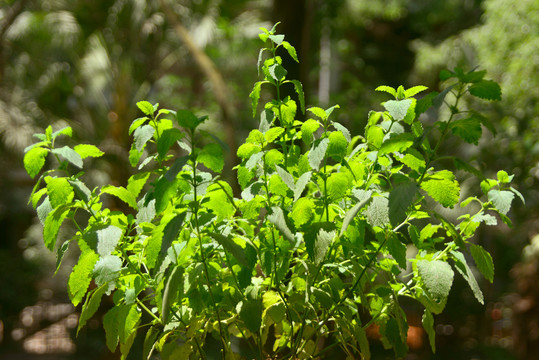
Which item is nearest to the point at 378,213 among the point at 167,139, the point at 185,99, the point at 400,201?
the point at 400,201

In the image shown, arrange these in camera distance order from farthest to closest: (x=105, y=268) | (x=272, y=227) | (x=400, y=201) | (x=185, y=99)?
(x=185, y=99) < (x=272, y=227) < (x=105, y=268) < (x=400, y=201)

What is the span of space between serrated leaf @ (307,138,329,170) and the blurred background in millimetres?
4326

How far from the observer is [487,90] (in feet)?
3.30

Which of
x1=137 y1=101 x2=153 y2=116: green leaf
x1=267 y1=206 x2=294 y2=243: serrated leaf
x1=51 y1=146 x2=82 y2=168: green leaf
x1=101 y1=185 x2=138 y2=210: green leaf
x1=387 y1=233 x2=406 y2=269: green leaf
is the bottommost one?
x1=387 y1=233 x2=406 y2=269: green leaf

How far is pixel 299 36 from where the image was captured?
3.41 meters

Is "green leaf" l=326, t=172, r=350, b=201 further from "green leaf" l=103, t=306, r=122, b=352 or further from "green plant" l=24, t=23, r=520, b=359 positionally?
"green leaf" l=103, t=306, r=122, b=352

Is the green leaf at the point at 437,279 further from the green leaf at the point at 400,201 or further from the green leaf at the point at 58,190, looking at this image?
the green leaf at the point at 58,190

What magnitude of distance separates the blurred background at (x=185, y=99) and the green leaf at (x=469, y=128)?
4.44 metres

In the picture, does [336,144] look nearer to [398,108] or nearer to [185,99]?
[398,108]

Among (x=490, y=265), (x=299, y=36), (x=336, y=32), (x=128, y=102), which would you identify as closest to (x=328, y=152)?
(x=490, y=265)

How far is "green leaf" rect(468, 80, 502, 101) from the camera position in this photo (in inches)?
39.4

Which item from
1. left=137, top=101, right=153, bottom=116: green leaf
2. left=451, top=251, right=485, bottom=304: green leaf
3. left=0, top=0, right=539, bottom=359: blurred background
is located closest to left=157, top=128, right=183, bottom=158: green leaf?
left=137, top=101, right=153, bottom=116: green leaf

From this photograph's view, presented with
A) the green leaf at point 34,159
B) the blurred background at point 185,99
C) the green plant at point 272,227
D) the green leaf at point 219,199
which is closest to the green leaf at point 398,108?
the green plant at point 272,227

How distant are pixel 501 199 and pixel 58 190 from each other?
2.86 feet
